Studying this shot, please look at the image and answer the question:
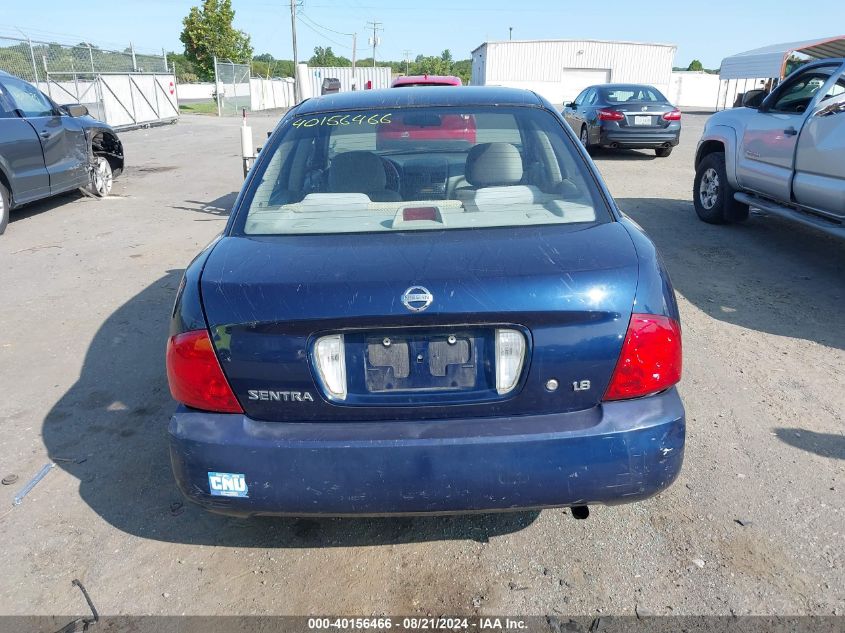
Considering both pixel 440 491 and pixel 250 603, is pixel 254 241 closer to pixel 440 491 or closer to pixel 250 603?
pixel 440 491

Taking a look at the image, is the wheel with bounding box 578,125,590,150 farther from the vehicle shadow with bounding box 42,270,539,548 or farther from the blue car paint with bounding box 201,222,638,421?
the blue car paint with bounding box 201,222,638,421

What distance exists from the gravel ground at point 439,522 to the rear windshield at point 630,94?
1014 cm

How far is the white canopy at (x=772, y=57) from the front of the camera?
81.0 ft

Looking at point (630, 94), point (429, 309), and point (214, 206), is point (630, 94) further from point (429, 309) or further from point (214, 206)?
point (429, 309)

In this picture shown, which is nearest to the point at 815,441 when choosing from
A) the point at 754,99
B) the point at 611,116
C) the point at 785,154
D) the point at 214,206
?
the point at 785,154

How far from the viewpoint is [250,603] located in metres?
2.41

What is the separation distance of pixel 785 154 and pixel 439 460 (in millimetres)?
5879

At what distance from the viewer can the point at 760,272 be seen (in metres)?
6.20

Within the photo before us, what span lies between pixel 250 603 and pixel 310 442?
75 cm

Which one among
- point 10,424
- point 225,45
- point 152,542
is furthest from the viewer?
point 225,45

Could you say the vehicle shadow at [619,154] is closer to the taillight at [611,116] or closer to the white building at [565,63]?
the taillight at [611,116]

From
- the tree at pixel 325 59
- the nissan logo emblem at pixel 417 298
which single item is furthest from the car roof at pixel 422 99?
the tree at pixel 325 59

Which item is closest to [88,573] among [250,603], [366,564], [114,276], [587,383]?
[250,603]

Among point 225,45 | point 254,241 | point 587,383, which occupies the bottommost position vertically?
point 587,383
